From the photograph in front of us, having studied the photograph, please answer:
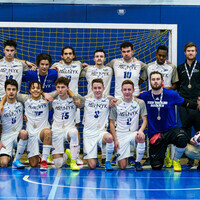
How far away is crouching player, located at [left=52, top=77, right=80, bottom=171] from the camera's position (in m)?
7.05

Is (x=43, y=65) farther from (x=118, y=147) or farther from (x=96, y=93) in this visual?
(x=118, y=147)

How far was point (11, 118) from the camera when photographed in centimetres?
729

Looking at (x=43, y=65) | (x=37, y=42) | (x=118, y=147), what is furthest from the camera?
(x=37, y=42)

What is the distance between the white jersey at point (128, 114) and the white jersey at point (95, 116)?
0.17m

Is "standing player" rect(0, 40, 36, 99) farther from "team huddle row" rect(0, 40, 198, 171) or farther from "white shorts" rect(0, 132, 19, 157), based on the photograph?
"white shorts" rect(0, 132, 19, 157)

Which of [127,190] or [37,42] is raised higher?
[37,42]

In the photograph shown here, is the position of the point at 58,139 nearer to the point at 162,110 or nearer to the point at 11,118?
the point at 11,118

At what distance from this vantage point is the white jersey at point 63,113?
24.0 ft

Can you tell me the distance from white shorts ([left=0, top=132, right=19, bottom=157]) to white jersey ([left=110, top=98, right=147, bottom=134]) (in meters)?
1.82

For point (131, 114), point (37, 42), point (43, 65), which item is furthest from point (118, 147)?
point (37, 42)

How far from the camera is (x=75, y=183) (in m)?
5.78

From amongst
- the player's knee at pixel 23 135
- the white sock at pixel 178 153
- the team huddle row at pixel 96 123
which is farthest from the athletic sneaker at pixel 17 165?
the white sock at pixel 178 153

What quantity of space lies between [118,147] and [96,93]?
Answer: 1062 mm

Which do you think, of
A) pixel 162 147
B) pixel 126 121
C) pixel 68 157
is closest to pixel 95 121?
pixel 126 121
